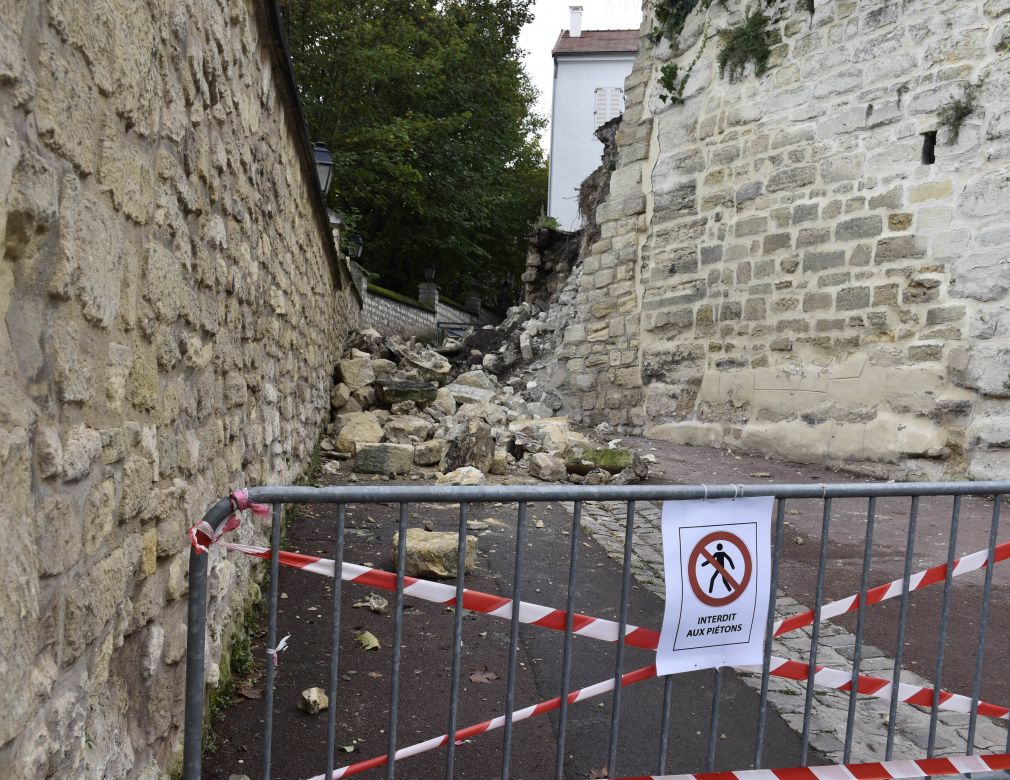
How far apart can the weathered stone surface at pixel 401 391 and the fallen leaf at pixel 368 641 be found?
646cm

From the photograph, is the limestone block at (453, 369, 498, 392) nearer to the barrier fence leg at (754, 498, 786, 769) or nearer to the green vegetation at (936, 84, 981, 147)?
the green vegetation at (936, 84, 981, 147)

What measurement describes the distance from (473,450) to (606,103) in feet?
84.0

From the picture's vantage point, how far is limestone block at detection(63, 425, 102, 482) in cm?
150

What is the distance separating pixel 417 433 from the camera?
884 cm

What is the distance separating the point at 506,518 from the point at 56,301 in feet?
15.8

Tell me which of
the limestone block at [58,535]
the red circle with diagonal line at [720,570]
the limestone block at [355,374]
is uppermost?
the limestone block at [58,535]

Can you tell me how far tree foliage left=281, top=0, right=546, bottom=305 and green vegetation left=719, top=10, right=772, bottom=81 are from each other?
12883 millimetres

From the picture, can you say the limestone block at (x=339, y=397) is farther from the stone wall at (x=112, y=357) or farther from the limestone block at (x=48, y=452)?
the limestone block at (x=48, y=452)

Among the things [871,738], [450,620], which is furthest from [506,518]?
[871,738]

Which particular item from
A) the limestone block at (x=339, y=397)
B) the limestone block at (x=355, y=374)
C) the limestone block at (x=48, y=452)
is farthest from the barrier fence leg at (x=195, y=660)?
the limestone block at (x=355, y=374)

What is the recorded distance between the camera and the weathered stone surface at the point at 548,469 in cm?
757

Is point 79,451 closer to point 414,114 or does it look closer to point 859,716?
point 859,716

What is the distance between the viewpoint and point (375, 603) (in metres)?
4.02

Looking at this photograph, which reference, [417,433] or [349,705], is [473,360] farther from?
[349,705]
